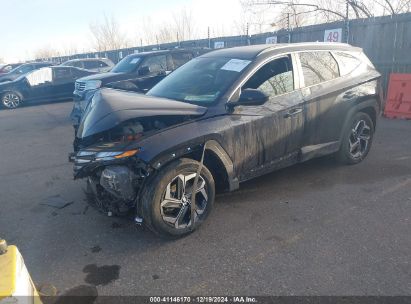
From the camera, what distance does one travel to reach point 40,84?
13.7 metres

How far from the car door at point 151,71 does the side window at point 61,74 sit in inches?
221

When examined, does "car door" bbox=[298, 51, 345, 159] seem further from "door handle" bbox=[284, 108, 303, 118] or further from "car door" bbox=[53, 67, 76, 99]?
"car door" bbox=[53, 67, 76, 99]

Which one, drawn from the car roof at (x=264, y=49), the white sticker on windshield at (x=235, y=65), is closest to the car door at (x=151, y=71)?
the car roof at (x=264, y=49)

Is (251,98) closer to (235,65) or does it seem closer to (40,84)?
(235,65)

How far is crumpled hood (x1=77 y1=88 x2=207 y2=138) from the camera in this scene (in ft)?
10.4

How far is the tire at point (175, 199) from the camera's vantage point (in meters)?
3.11

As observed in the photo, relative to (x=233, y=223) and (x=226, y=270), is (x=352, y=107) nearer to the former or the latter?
(x=233, y=223)

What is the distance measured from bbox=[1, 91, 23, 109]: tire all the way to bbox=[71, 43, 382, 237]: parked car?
37.2ft

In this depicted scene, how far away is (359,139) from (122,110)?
12.0 ft

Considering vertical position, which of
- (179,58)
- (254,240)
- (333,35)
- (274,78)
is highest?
(333,35)

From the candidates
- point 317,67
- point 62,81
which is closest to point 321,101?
point 317,67

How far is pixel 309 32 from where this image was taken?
1200 cm

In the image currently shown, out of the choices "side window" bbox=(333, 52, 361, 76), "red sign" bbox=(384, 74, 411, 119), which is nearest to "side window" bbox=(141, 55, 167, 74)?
"side window" bbox=(333, 52, 361, 76)

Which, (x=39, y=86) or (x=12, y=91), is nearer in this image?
(x=12, y=91)
